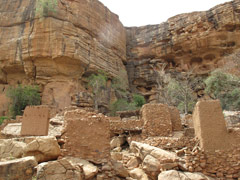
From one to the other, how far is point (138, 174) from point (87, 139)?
1802mm

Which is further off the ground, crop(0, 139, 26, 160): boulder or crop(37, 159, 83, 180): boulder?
crop(0, 139, 26, 160): boulder

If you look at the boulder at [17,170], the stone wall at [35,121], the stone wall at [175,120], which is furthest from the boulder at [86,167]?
the stone wall at [175,120]

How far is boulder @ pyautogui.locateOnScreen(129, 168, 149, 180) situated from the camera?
5.80 meters

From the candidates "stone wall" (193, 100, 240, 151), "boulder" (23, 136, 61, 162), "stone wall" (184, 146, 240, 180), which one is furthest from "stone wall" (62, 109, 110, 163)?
"stone wall" (193, 100, 240, 151)

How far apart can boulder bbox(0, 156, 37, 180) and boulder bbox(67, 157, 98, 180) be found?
1036mm

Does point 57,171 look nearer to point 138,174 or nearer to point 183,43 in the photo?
point 138,174

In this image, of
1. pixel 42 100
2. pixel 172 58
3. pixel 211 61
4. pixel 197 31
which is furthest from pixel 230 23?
pixel 42 100

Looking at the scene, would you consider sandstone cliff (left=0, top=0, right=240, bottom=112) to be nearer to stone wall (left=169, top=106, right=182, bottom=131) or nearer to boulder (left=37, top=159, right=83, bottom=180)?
stone wall (left=169, top=106, right=182, bottom=131)

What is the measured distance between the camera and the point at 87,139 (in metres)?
5.59

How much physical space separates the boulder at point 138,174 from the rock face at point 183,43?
24391 mm

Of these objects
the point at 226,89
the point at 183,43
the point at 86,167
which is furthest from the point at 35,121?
the point at 183,43

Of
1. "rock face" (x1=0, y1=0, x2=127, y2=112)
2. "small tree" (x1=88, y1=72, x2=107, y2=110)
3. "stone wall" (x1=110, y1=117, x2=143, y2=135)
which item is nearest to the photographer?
"stone wall" (x1=110, y1=117, x2=143, y2=135)

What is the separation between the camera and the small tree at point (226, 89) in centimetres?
1781

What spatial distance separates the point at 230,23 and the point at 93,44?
16620 millimetres
